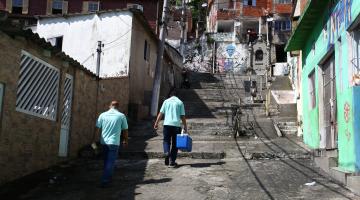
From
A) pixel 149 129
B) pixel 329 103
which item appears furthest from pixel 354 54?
pixel 149 129

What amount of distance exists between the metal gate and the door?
6788mm

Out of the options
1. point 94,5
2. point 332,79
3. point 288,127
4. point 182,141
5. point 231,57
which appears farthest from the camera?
point 231,57

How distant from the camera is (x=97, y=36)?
70.1 feet

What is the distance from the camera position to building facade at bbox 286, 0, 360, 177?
7.85m

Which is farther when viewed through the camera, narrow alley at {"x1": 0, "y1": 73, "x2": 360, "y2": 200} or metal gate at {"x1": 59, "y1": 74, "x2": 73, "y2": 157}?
metal gate at {"x1": 59, "y1": 74, "x2": 73, "y2": 157}

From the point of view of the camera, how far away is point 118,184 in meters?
8.39

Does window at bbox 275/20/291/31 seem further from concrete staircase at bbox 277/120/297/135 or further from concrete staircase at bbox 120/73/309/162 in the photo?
concrete staircase at bbox 277/120/297/135

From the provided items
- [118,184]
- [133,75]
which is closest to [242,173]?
[118,184]

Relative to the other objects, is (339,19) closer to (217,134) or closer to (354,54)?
(354,54)

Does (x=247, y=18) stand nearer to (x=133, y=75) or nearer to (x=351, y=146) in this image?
(x=133, y=75)

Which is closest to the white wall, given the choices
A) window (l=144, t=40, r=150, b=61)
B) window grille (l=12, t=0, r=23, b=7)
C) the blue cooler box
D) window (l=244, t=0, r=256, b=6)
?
window (l=144, t=40, r=150, b=61)

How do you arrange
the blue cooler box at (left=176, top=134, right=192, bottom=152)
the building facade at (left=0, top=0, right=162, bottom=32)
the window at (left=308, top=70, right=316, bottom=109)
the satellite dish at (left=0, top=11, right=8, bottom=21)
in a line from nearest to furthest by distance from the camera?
1. the satellite dish at (left=0, top=11, right=8, bottom=21)
2. the blue cooler box at (left=176, top=134, right=192, bottom=152)
3. the window at (left=308, top=70, right=316, bottom=109)
4. the building facade at (left=0, top=0, right=162, bottom=32)

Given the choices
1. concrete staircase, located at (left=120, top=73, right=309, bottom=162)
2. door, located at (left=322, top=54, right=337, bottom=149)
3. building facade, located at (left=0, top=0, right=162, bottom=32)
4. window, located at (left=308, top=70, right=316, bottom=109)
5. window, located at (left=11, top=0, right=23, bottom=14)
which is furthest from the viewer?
window, located at (left=11, top=0, right=23, bottom=14)

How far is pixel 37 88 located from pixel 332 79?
6.93 meters
